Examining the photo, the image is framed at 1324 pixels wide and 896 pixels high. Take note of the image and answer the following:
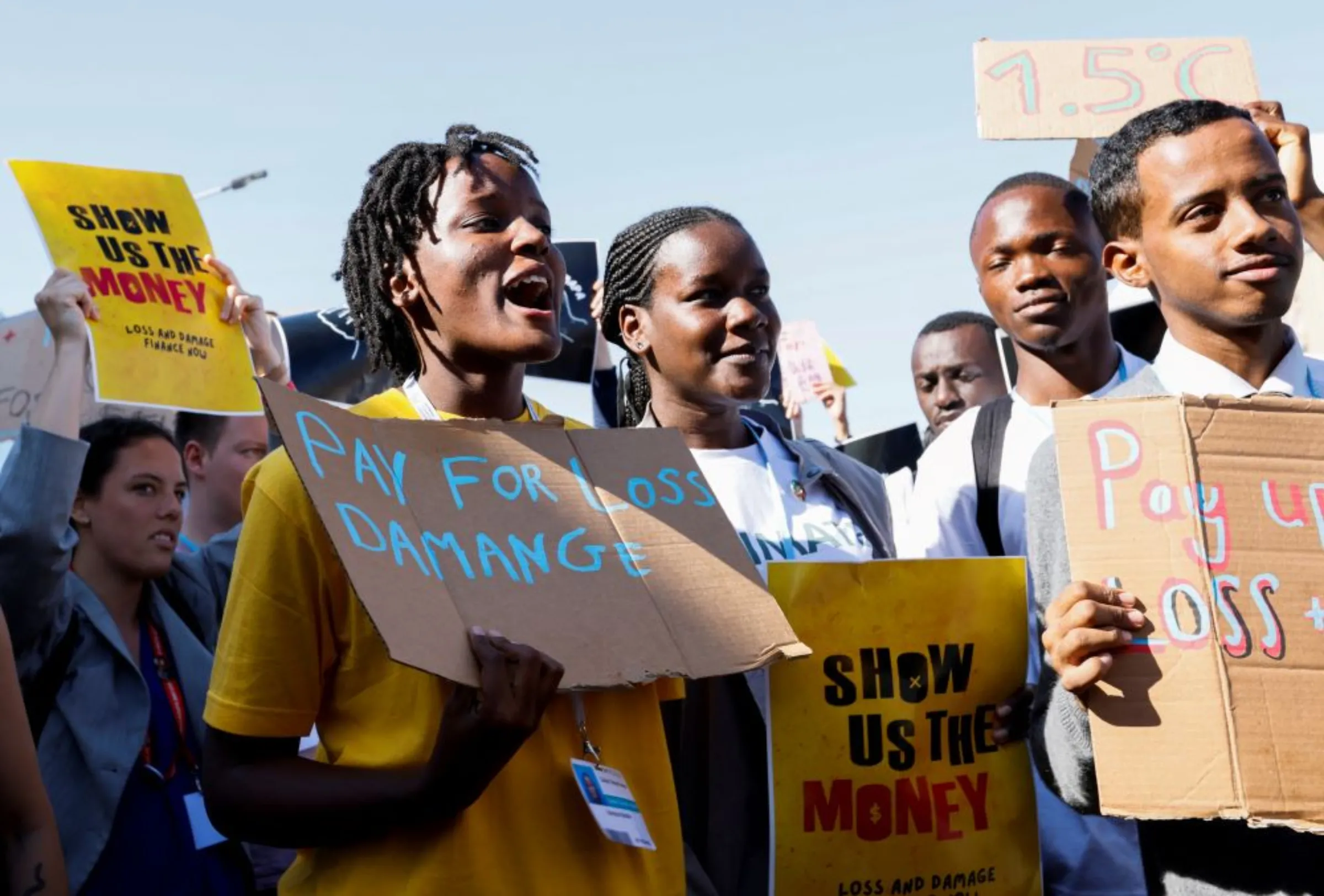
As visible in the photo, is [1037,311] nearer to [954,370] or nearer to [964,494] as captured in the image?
[964,494]

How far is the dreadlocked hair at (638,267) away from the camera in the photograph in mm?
3598

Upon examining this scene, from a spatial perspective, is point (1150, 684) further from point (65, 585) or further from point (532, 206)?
point (65, 585)

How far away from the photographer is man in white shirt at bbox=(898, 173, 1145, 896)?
3252 millimetres

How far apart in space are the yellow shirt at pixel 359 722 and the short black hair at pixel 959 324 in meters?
4.64

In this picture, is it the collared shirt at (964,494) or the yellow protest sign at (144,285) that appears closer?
the collared shirt at (964,494)

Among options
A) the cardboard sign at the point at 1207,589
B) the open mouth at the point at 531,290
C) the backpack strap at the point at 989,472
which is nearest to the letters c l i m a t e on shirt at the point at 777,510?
the backpack strap at the point at 989,472

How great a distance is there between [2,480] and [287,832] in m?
1.54

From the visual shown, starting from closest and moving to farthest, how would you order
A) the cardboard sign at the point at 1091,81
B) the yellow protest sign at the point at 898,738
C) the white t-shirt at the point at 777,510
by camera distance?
the yellow protest sign at the point at 898,738, the white t-shirt at the point at 777,510, the cardboard sign at the point at 1091,81

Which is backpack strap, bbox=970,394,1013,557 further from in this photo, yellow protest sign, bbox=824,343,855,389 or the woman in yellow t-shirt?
yellow protest sign, bbox=824,343,855,389

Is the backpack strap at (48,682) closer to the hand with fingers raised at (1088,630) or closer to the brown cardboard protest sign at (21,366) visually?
the brown cardboard protest sign at (21,366)

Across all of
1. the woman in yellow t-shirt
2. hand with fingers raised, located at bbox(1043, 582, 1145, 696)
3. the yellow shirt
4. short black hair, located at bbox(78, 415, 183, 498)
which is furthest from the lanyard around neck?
short black hair, located at bbox(78, 415, 183, 498)

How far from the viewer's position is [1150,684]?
6.82 feet

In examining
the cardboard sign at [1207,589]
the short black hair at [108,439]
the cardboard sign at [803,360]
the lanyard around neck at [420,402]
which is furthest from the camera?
the cardboard sign at [803,360]

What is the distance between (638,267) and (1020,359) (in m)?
0.99
